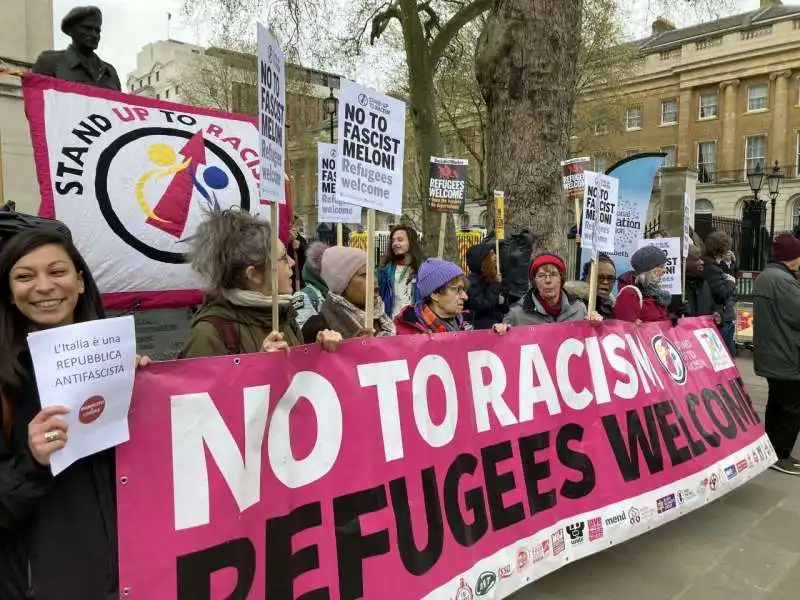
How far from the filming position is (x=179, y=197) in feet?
11.4

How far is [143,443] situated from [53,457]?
1.12ft

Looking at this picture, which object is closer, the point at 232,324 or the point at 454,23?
the point at 232,324

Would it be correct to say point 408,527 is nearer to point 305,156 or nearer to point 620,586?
point 620,586

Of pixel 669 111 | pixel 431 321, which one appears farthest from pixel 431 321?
pixel 669 111

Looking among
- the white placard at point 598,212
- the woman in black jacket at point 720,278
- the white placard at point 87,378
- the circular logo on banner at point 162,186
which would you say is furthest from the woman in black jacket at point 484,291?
the white placard at point 87,378

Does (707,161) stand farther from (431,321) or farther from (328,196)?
(431,321)

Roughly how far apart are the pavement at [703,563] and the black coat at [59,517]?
2.08m

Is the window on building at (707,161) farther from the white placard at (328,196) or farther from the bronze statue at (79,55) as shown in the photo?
the bronze statue at (79,55)

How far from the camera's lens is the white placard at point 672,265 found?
19.0 feet

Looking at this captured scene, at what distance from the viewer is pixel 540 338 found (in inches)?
130

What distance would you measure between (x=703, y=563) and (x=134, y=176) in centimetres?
373

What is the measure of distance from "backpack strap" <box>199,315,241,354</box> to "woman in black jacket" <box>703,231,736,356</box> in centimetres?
565

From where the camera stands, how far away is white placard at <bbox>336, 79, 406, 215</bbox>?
2686 mm

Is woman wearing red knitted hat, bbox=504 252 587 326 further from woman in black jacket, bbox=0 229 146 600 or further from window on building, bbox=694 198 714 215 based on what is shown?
window on building, bbox=694 198 714 215
